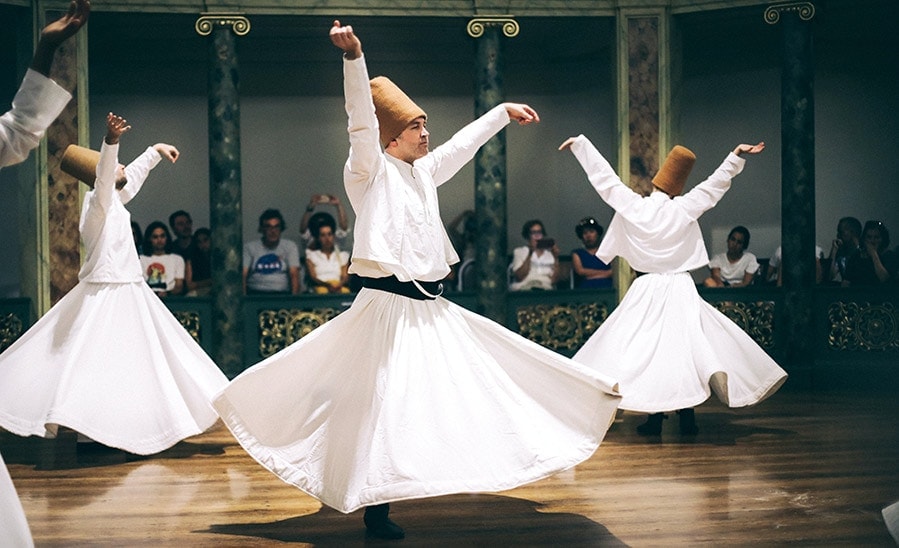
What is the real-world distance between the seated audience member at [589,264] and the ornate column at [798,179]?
5.22 ft

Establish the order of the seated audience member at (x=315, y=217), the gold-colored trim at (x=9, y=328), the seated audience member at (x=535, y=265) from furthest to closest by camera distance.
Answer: the seated audience member at (x=535, y=265)
the seated audience member at (x=315, y=217)
the gold-colored trim at (x=9, y=328)

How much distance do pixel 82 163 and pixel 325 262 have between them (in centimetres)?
332

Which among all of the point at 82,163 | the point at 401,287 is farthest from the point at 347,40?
the point at 82,163

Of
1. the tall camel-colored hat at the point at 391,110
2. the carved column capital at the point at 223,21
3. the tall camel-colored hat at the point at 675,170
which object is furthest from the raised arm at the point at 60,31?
the carved column capital at the point at 223,21

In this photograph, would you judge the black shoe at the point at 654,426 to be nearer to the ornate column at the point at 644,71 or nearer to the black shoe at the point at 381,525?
the black shoe at the point at 381,525

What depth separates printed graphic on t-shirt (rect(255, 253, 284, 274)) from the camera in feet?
31.6

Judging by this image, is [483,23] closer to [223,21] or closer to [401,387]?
[223,21]

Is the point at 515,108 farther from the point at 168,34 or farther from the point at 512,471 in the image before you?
the point at 168,34

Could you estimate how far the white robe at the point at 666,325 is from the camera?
21.4 feet

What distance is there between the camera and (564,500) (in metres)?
4.89

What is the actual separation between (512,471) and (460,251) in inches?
285

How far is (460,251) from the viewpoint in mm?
11242

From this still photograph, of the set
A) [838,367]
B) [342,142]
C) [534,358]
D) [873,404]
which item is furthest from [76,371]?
[342,142]

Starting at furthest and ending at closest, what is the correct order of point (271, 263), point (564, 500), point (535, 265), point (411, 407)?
1. point (535, 265)
2. point (271, 263)
3. point (564, 500)
4. point (411, 407)
